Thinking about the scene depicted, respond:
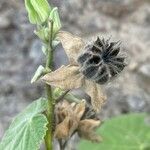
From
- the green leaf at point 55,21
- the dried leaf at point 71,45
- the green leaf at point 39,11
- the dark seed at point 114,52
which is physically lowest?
the dark seed at point 114,52

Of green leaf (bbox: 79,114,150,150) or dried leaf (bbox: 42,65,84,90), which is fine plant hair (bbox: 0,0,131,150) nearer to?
dried leaf (bbox: 42,65,84,90)

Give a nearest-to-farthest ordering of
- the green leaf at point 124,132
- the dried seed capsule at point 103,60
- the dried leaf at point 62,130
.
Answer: the dried seed capsule at point 103,60
the dried leaf at point 62,130
the green leaf at point 124,132

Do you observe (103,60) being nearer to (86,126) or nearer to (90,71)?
(90,71)

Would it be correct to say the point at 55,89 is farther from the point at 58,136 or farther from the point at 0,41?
the point at 0,41

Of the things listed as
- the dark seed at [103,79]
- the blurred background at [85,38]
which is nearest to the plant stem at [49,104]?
the dark seed at [103,79]

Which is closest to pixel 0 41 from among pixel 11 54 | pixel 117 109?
pixel 11 54

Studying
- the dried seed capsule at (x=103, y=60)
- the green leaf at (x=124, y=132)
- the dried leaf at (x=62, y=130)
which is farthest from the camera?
the green leaf at (x=124, y=132)

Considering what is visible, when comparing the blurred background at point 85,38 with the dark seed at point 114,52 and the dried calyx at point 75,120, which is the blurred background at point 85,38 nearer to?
the dried calyx at point 75,120
